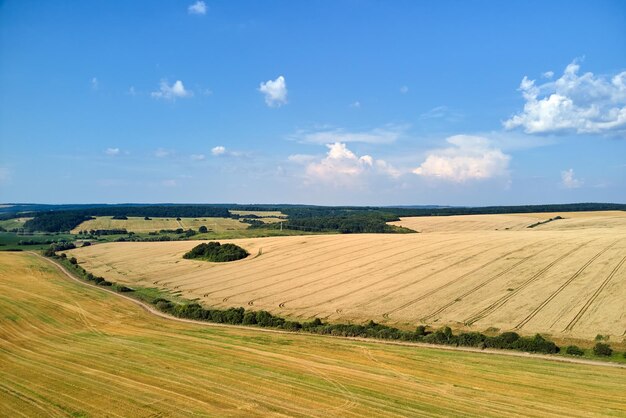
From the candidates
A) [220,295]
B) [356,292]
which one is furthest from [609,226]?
[220,295]

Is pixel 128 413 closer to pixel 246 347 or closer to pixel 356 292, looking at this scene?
pixel 246 347

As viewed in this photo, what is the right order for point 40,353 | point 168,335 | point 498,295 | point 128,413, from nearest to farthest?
point 128,413, point 40,353, point 168,335, point 498,295

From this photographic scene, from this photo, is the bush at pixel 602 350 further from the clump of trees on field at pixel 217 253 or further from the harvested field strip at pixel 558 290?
the clump of trees on field at pixel 217 253

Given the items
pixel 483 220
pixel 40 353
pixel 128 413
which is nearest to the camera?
pixel 128 413

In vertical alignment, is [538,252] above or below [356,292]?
above

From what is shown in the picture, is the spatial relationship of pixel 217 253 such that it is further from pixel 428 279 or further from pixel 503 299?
pixel 503 299

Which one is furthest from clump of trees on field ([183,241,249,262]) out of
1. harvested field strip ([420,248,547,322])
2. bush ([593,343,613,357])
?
bush ([593,343,613,357])

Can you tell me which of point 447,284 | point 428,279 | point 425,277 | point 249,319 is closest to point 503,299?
point 447,284
